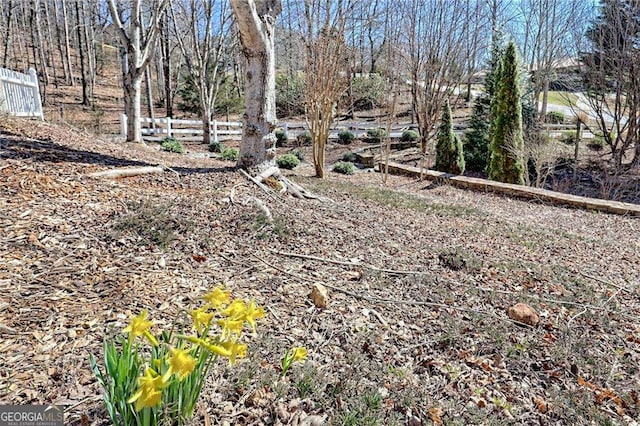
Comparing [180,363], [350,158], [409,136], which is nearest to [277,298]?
[180,363]

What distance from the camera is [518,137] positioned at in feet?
28.3

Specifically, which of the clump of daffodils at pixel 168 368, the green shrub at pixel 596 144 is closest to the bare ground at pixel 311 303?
the clump of daffodils at pixel 168 368

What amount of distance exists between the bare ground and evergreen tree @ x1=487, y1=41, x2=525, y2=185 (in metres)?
5.27

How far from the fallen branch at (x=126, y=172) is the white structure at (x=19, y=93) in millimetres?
4709

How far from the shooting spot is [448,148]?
1041cm

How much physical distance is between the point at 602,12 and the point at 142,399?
1481 cm

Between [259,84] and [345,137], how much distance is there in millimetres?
12513

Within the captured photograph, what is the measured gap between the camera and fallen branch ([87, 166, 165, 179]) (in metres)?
3.39

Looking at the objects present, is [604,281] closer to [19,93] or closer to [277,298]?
[277,298]

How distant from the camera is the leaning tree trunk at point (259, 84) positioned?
383 centimetres

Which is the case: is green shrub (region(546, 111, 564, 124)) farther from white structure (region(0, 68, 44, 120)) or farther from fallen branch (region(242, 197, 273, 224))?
white structure (region(0, 68, 44, 120))

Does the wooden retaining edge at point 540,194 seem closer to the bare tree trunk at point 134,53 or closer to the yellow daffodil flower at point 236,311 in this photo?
the bare tree trunk at point 134,53

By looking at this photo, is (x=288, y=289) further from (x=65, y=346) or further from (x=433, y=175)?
(x=433, y=175)

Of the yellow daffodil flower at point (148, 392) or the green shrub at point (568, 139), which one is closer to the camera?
the yellow daffodil flower at point (148, 392)
